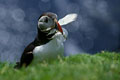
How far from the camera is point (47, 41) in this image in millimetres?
6406

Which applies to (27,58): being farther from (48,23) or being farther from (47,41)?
(48,23)

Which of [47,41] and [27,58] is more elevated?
[47,41]

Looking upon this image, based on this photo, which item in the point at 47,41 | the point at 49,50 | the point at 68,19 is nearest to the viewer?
the point at 49,50

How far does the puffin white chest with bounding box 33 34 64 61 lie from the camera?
625cm

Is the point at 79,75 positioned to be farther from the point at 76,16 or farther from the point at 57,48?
the point at 76,16

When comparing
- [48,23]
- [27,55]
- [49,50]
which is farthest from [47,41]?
[27,55]

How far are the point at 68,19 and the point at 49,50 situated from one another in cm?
116

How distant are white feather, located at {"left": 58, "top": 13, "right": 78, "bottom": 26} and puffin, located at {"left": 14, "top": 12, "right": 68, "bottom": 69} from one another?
409 millimetres

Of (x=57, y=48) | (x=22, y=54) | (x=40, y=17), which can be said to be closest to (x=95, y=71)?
(x=57, y=48)

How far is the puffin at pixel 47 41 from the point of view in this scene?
20.6ft

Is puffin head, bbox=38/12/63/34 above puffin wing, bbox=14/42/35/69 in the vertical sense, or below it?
above

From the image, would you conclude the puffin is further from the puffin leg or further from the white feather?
the white feather

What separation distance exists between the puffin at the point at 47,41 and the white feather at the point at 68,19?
0.41 metres

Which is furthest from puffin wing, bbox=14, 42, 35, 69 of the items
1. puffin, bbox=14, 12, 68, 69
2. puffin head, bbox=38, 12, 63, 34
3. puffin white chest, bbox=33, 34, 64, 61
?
puffin head, bbox=38, 12, 63, 34
